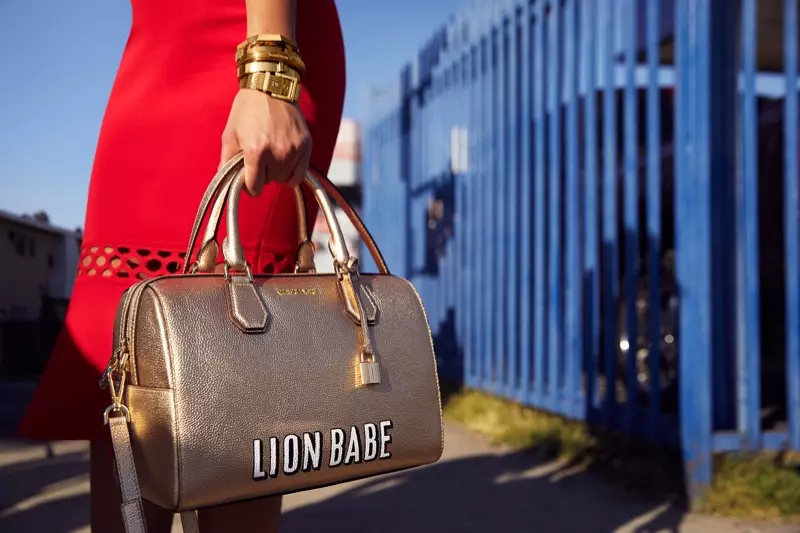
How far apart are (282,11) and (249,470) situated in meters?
0.76

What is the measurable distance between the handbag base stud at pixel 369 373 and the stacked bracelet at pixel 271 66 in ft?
1.53

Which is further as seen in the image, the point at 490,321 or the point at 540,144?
the point at 490,321

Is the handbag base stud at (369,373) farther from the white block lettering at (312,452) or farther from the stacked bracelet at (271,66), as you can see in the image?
the stacked bracelet at (271,66)

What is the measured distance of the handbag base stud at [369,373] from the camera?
128 cm

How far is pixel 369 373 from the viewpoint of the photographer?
4.20 ft

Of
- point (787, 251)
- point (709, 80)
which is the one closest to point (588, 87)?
point (709, 80)

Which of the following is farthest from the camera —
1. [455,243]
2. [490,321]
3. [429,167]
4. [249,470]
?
[429,167]

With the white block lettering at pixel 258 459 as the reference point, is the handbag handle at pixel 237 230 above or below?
above

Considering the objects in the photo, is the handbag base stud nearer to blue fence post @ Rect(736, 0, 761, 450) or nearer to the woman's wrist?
the woman's wrist

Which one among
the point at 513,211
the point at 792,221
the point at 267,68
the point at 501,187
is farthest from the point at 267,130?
the point at 501,187

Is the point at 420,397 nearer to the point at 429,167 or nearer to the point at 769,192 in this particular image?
the point at 769,192

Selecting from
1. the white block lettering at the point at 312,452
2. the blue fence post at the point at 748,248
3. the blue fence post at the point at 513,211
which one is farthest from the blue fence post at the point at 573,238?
the white block lettering at the point at 312,452

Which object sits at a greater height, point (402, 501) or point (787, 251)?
point (787, 251)

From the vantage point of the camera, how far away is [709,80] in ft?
9.03
